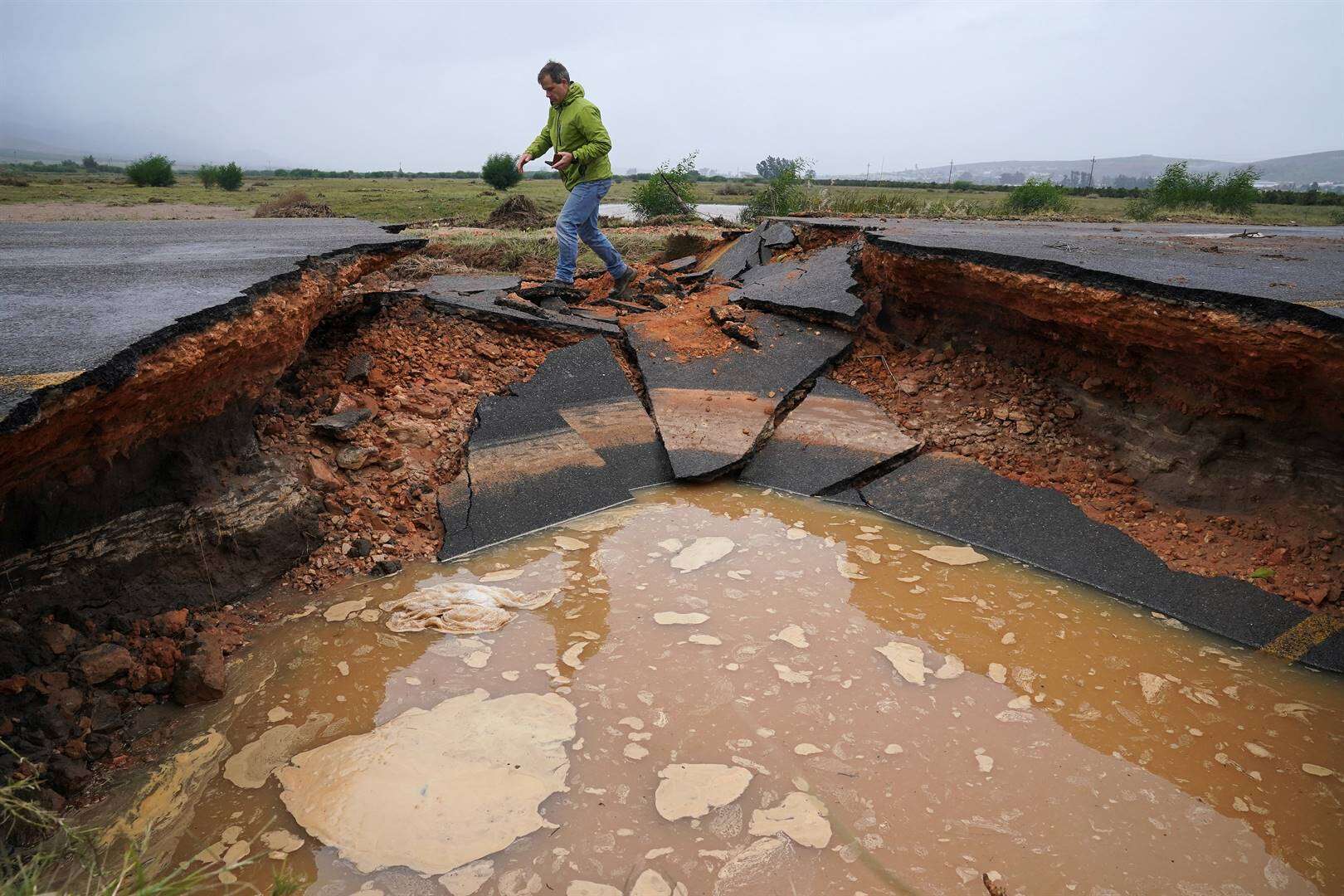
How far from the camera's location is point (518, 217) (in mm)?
14273

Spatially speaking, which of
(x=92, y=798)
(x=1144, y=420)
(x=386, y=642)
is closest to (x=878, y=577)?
(x=1144, y=420)

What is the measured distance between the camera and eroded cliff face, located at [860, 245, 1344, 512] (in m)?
3.24

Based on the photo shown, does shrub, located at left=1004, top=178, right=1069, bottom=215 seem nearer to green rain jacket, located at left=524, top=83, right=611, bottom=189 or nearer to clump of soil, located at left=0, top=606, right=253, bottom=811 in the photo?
green rain jacket, located at left=524, top=83, right=611, bottom=189

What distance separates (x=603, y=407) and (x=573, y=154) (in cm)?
259

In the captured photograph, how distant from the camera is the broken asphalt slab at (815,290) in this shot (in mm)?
5691

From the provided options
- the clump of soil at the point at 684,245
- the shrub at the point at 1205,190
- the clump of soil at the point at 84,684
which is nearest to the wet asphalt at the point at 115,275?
the clump of soil at the point at 84,684

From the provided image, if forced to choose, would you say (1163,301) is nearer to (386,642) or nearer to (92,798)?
(386,642)

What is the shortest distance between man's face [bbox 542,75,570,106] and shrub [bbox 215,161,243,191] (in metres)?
27.6

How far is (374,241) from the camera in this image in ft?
15.3

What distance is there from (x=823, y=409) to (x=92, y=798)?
4.26 meters

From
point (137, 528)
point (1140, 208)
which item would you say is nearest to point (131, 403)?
point (137, 528)

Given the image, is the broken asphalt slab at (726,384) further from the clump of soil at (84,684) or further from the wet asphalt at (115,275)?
the clump of soil at (84,684)

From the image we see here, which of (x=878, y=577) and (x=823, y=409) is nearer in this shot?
(x=878, y=577)

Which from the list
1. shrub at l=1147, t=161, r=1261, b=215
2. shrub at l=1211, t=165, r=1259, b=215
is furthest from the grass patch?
shrub at l=1211, t=165, r=1259, b=215
